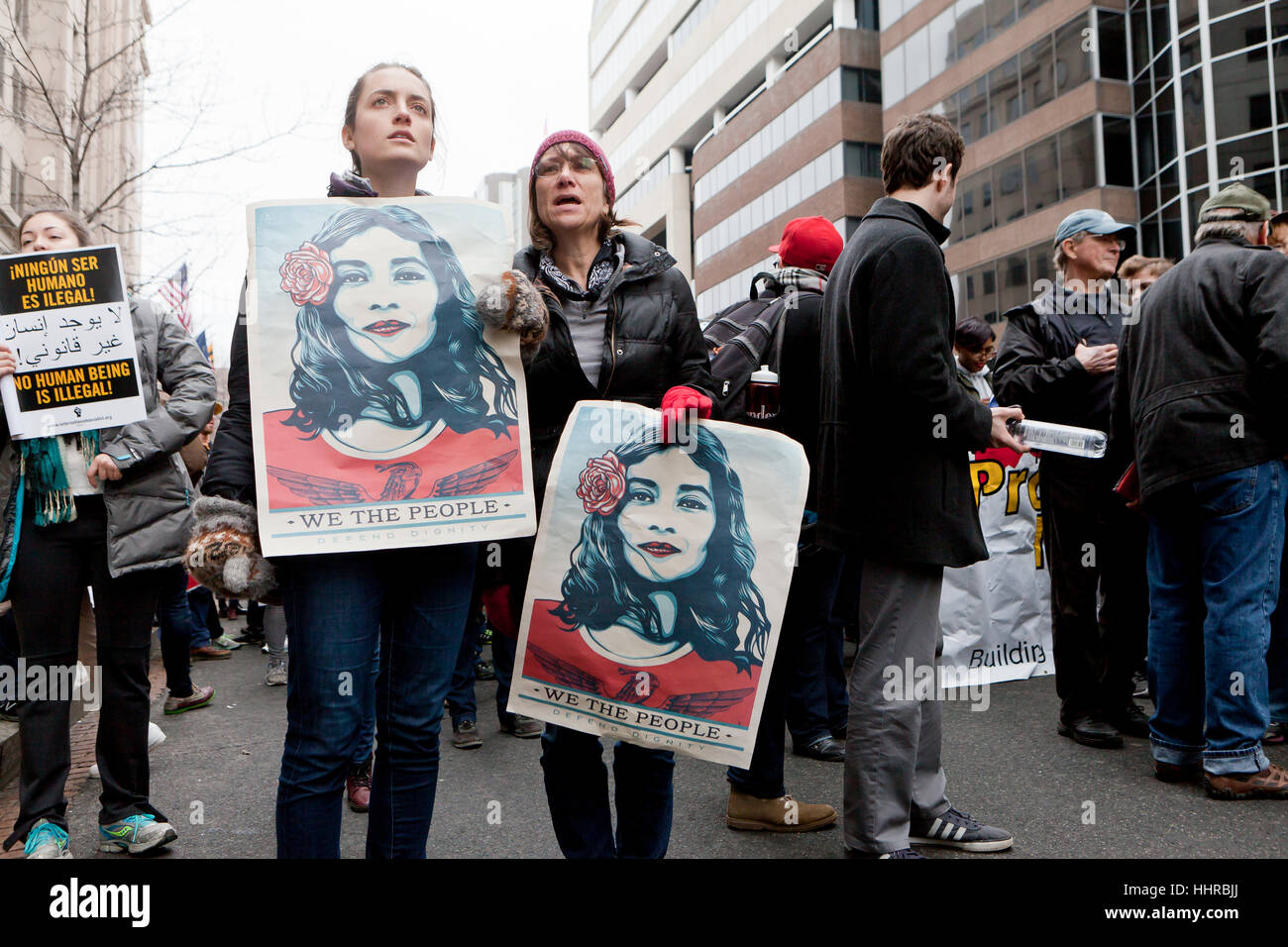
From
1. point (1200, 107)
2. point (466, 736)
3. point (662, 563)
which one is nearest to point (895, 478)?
point (662, 563)

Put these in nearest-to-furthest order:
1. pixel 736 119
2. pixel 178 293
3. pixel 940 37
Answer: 1. pixel 178 293
2. pixel 940 37
3. pixel 736 119

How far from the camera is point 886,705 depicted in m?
2.94

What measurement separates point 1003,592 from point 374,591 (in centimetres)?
461

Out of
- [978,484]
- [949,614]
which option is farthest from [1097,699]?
[978,484]

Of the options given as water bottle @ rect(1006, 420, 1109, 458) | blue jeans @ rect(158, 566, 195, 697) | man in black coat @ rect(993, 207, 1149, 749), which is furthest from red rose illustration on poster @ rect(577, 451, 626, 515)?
blue jeans @ rect(158, 566, 195, 697)

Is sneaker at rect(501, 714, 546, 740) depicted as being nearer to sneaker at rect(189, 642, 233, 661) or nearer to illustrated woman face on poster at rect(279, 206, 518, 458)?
illustrated woman face on poster at rect(279, 206, 518, 458)

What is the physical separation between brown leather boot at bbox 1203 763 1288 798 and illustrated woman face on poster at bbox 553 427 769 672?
2.43 meters

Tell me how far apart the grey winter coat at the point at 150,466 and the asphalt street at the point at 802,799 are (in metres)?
1.11

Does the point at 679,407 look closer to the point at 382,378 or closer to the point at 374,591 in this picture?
the point at 382,378

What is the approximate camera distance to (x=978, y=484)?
6.19 m

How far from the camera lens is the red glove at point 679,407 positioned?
95.4 inches

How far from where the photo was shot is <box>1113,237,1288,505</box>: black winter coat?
3725 millimetres

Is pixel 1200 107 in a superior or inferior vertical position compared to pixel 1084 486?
superior
